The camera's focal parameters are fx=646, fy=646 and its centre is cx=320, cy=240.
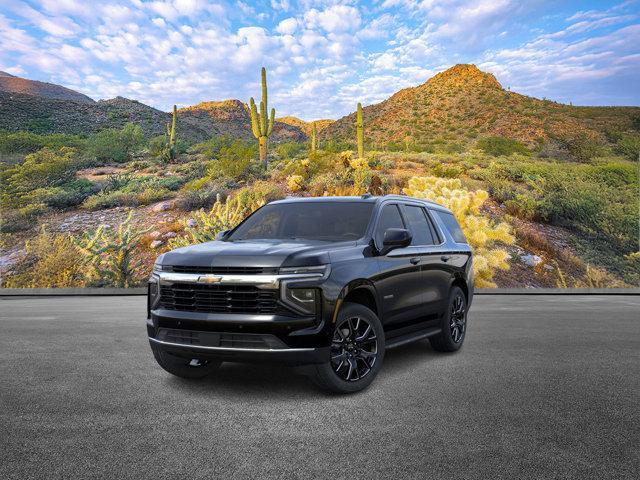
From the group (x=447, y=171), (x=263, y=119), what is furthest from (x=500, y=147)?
(x=263, y=119)

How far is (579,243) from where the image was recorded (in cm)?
2455

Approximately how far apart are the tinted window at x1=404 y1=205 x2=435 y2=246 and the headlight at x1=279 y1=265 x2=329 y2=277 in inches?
84.5

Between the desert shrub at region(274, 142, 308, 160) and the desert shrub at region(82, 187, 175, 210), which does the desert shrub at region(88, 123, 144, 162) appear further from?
the desert shrub at region(82, 187, 175, 210)

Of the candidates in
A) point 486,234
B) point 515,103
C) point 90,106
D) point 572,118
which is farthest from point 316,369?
point 90,106

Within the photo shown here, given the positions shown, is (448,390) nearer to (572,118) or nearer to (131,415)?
(131,415)

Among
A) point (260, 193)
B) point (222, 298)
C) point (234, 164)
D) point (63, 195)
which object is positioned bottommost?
point (63, 195)

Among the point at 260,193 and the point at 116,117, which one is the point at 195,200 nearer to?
the point at 260,193

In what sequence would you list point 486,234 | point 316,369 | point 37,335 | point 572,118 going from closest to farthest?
1. point 316,369
2. point 37,335
3. point 486,234
4. point 572,118

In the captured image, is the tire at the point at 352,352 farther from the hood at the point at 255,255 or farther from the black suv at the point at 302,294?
the hood at the point at 255,255

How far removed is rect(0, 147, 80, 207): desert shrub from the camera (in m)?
30.3

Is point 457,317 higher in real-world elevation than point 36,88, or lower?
lower

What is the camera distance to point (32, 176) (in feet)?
109

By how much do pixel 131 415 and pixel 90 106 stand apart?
77.1 m

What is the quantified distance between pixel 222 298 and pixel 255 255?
1.59ft
